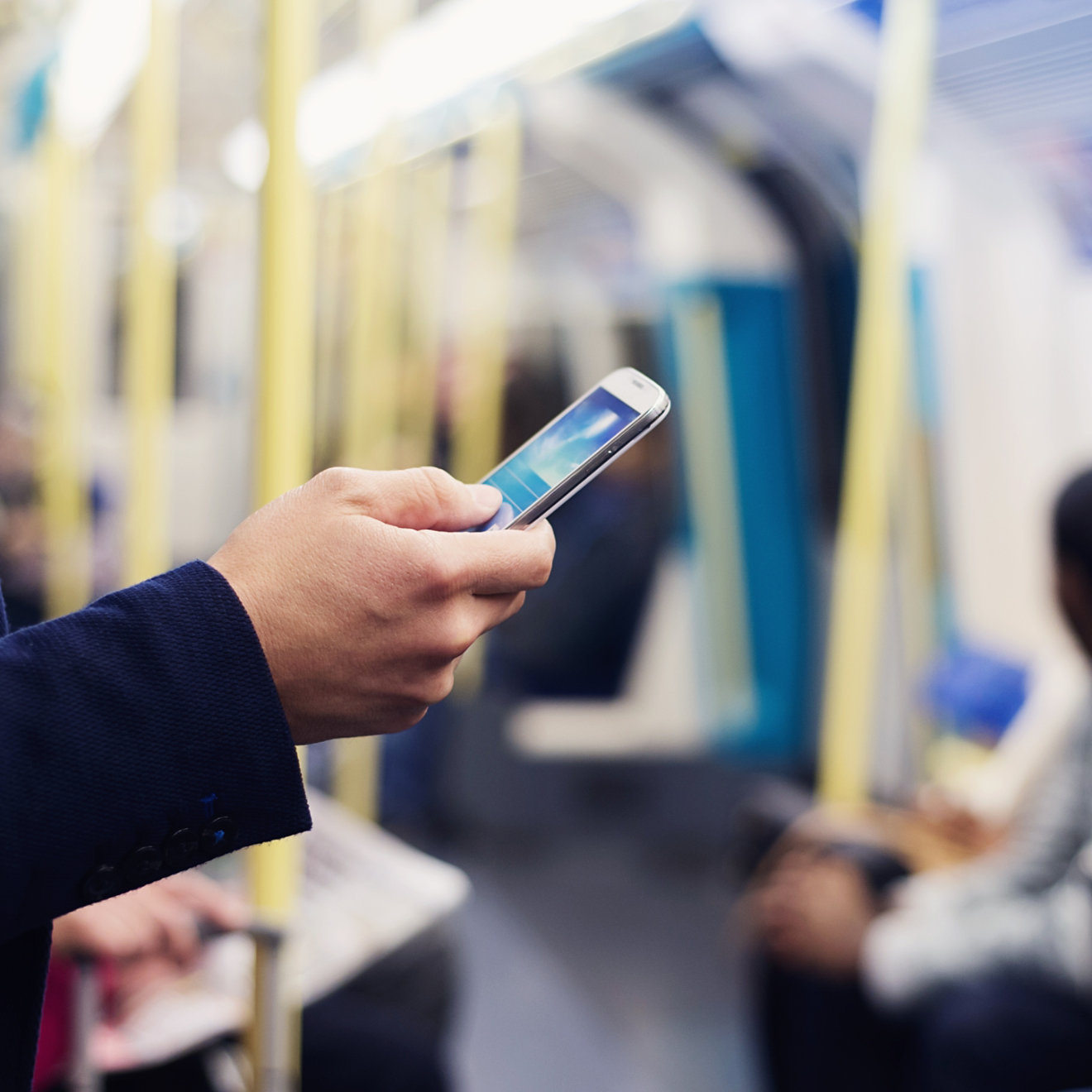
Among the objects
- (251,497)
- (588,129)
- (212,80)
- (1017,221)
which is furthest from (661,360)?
(251,497)

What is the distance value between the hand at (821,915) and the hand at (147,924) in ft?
3.27

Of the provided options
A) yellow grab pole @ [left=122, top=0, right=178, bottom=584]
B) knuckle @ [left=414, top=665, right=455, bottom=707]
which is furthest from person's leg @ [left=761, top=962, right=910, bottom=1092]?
knuckle @ [left=414, top=665, right=455, bottom=707]

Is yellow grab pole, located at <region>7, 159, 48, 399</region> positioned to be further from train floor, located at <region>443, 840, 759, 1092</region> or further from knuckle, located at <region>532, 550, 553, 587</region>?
knuckle, located at <region>532, 550, 553, 587</region>

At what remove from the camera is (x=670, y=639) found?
4035mm

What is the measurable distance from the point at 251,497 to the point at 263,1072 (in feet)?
1.54

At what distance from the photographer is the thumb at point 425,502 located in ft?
1.90

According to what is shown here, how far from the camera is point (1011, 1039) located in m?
1.35

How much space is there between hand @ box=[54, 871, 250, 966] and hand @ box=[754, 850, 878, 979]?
100 cm

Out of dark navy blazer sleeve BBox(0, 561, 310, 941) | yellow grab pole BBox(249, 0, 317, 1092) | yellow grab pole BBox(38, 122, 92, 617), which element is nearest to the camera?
dark navy blazer sleeve BBox(0, 561, 310, 941)

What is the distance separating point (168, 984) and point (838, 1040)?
1.07 m

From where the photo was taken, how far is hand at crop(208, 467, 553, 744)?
54cm

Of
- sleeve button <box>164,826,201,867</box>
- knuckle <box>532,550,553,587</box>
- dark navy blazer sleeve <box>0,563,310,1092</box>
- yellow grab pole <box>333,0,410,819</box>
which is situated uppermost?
yellow grab pole <box>333,0,410,819</box>

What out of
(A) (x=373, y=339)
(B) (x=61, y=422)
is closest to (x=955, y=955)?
(A) (x=373, y=339)

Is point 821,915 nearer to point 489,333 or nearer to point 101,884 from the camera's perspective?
point 101,884
